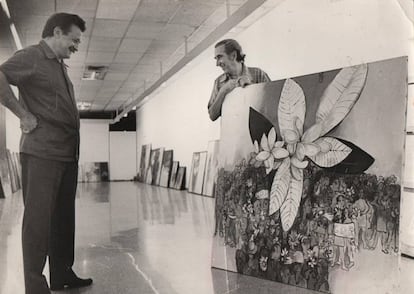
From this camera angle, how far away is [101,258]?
11.4ft

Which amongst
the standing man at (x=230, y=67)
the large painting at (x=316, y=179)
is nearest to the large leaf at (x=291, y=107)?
the large painting at (x=316, y=179)

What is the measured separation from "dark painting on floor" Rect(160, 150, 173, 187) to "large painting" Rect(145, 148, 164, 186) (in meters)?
0.34

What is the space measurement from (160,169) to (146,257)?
983 cm

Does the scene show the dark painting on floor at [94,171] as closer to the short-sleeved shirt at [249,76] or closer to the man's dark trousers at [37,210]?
the short-sleeved shirt at [249,76]

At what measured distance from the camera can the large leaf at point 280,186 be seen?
2709 mm

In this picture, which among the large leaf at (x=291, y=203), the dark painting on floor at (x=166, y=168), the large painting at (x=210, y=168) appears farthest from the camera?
the dark painting on floor at (x=166, y=168)

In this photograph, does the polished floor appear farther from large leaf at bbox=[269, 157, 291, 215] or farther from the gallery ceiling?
the gallery ceiling

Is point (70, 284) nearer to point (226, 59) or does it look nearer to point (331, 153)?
point (331, 153)

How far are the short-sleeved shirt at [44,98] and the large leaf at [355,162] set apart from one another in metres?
1.63

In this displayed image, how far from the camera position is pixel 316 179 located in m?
2.54

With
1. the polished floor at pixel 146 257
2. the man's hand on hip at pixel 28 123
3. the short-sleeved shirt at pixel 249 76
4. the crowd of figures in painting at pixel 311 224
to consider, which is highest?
the short-sleeved shirt at pixel 249 76

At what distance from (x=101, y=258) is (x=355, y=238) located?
7.05ft

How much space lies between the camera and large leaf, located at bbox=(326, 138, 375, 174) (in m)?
2.29

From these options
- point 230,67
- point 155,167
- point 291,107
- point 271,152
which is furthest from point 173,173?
point 291,107
